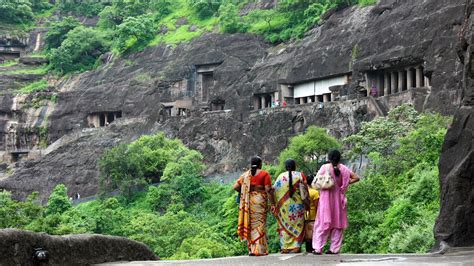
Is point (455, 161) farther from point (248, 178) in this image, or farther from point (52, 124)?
point (52, 124)

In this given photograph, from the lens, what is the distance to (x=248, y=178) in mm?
13516

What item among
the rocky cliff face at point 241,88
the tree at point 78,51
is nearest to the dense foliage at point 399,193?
the rocky cliff face at point 241,88

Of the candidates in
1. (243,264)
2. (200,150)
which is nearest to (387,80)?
(200,150)

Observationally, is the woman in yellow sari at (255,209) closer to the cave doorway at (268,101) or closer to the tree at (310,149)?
the tree at (310,149)

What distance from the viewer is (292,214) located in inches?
525

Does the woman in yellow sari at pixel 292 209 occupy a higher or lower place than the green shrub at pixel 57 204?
higher

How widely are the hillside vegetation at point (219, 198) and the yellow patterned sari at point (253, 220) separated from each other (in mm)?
6156

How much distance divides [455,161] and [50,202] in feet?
112

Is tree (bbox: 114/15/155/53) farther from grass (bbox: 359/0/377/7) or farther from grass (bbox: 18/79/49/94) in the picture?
grass (bbox: 359/0/377/7)

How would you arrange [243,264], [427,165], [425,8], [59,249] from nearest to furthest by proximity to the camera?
1. [59,249]
2. [243,264]
3. [427,165]
4. [425,8]

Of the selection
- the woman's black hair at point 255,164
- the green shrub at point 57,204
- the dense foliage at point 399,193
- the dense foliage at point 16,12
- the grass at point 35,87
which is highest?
the dense foliage at point 16,12

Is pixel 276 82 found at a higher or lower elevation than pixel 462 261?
higher

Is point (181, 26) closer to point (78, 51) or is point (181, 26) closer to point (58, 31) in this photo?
point (78, 51)

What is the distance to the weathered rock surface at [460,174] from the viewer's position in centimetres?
1234
